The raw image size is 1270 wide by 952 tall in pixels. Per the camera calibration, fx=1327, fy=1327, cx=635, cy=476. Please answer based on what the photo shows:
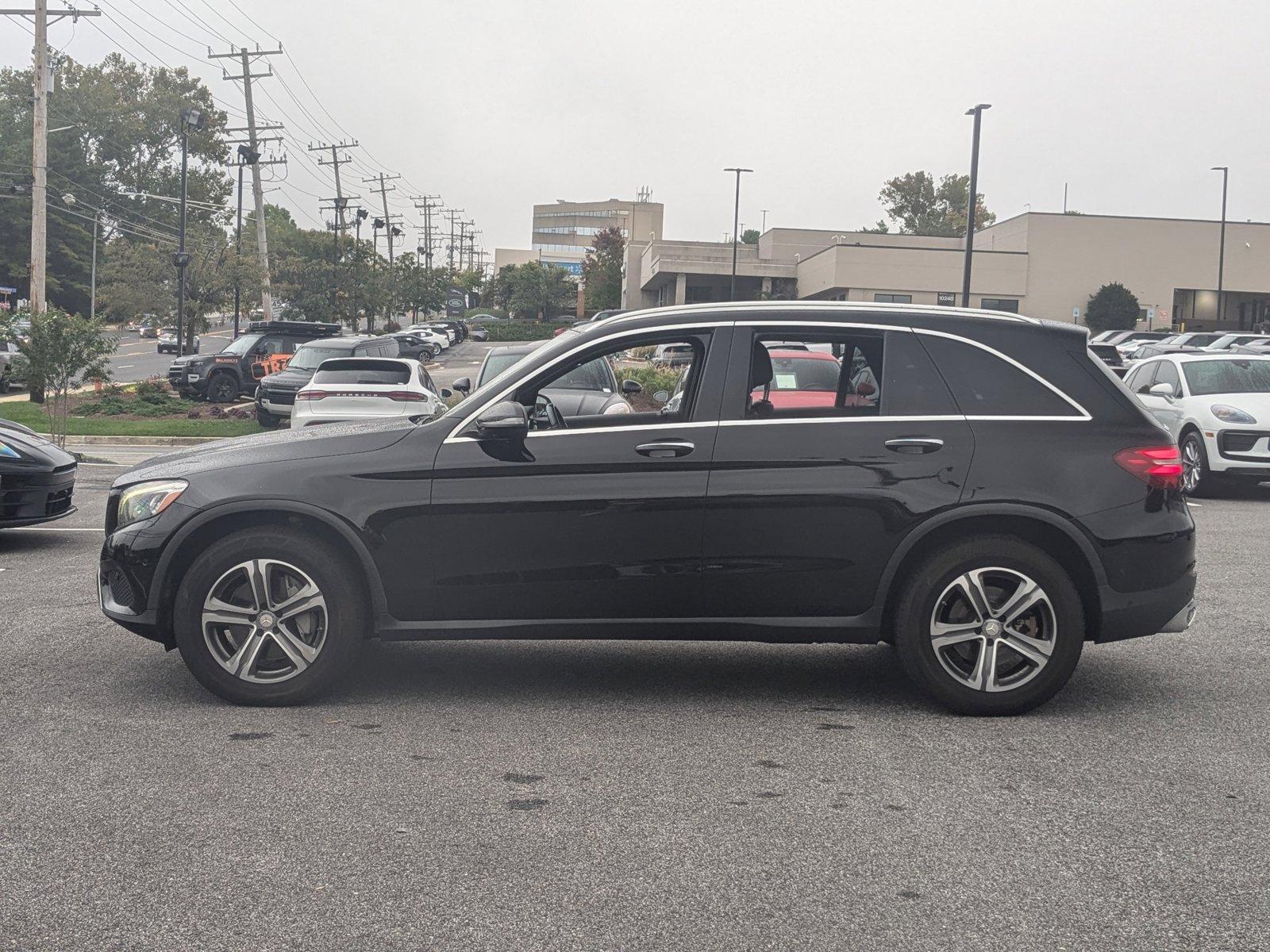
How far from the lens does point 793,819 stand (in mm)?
4430

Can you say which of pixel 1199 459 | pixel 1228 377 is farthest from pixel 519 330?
pixel 1199 459

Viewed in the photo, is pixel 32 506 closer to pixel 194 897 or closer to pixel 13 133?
pixel 194 897

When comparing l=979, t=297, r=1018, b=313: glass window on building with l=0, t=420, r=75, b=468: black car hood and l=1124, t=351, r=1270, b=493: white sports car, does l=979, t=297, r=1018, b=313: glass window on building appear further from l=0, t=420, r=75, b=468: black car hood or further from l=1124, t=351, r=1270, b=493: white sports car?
l=0, t=420, r=75, b=468: black car hood

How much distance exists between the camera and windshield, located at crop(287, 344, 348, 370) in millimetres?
23094

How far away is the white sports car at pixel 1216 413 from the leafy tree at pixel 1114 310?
51522 millimetres

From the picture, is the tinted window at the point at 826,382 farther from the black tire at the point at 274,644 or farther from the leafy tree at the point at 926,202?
the leafy tree at the point at 926,202

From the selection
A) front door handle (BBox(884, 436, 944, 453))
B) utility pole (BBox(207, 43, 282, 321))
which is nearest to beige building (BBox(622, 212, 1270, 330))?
utility pole (BBox(207, 43, 282, 321))

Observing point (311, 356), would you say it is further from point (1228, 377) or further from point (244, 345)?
point (1228, 377)

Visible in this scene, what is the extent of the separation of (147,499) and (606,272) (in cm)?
11150

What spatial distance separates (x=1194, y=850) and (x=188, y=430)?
70.4ft

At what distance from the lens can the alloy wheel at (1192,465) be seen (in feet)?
49.0

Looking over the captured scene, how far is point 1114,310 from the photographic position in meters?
65.1

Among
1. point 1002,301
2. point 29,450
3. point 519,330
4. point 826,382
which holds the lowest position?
point 29,450

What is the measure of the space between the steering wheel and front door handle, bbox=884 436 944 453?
141 centimetres
